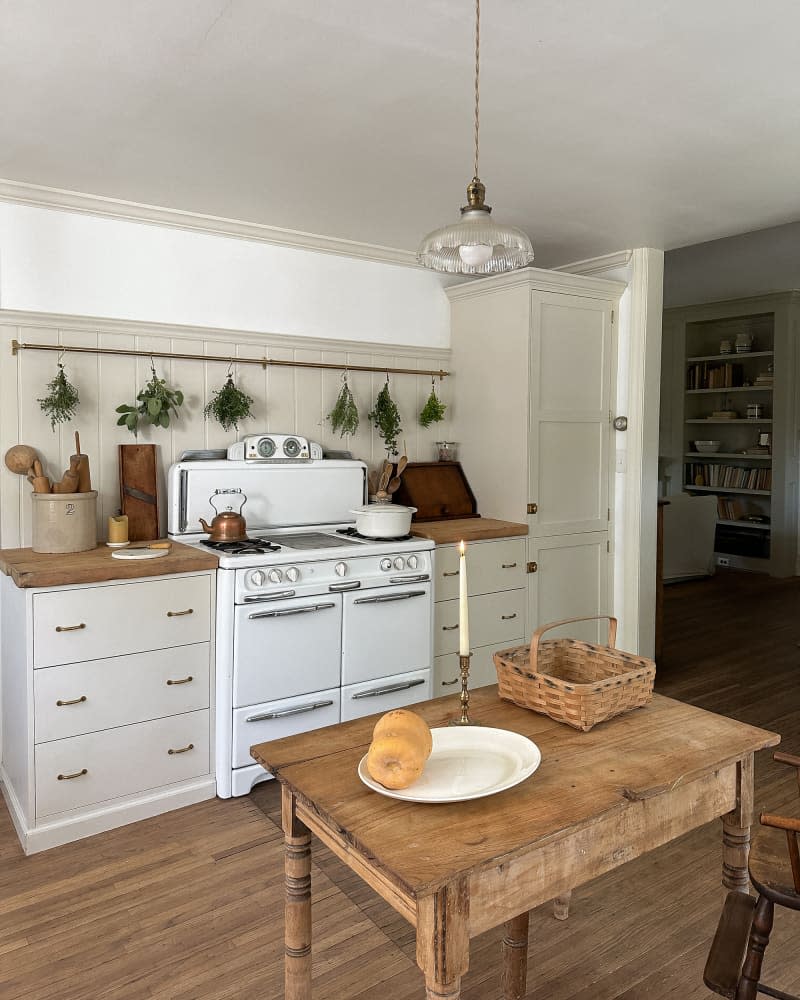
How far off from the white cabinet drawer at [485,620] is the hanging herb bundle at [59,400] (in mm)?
1853

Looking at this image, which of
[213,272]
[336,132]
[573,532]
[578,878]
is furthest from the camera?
[573,532]

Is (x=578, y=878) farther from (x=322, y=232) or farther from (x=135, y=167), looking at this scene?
(x=322, y=232)

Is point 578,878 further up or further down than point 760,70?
further down

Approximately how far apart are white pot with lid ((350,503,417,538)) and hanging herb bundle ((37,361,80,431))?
1285 mm

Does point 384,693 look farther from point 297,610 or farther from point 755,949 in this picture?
point 755,949

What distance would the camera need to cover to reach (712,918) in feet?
7.55

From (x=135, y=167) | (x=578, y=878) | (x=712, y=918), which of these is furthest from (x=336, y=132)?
(x=712, y=918)

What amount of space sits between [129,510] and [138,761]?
3.50 feet

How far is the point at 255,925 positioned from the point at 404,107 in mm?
2512

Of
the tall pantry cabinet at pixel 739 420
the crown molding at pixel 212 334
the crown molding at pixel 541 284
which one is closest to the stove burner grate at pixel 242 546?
the crown molding at pixel 212 334

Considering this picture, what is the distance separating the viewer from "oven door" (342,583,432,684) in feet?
10.7

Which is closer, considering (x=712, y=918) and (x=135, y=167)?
(x=712, y=918)

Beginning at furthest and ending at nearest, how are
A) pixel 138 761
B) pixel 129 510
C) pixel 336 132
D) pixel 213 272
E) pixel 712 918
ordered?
pixel 213 272
pixel 129 510
pixel 138 761
pixel 336 132
pixel 712 918

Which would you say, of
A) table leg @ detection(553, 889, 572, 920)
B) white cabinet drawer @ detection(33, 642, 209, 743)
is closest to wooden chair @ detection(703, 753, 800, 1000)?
table leg @ detection(553, 889, 572, 920)
